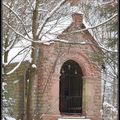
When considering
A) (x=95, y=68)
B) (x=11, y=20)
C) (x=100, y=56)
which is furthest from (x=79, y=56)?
(x=11, y=20)

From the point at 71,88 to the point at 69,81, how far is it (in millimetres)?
350

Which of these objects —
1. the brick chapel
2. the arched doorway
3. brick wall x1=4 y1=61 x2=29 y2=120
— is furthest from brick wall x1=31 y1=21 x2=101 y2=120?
brick wall x1=4 y1=61 x2=29 y2=120

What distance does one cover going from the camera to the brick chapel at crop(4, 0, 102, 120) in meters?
18.9

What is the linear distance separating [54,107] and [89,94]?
231 centimetres

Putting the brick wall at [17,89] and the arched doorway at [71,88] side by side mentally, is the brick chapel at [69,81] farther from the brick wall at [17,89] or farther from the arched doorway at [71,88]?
the brick wall at [17,89]

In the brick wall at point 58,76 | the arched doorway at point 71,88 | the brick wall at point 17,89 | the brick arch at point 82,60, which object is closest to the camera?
the brick wall at point 58,76

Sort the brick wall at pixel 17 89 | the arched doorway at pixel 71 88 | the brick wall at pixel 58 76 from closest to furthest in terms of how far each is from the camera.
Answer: the brick wall at pixel 58 76 → the brick wall at pixel 17 89 → the arched doorway at pixel 71 88

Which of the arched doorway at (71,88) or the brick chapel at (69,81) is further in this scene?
the arched doorway at (71,88)

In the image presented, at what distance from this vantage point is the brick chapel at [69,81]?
61.9ft

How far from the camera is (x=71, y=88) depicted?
68.1ft

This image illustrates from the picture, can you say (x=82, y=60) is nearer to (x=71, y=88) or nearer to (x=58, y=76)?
(x=71, y=88)

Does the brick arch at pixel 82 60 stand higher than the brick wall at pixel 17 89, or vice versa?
the brick arch at pixel 82 60

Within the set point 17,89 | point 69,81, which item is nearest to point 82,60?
point 69,81

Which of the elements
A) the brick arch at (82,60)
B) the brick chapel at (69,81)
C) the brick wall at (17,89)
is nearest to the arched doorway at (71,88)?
the brick chapel at (69,81)
